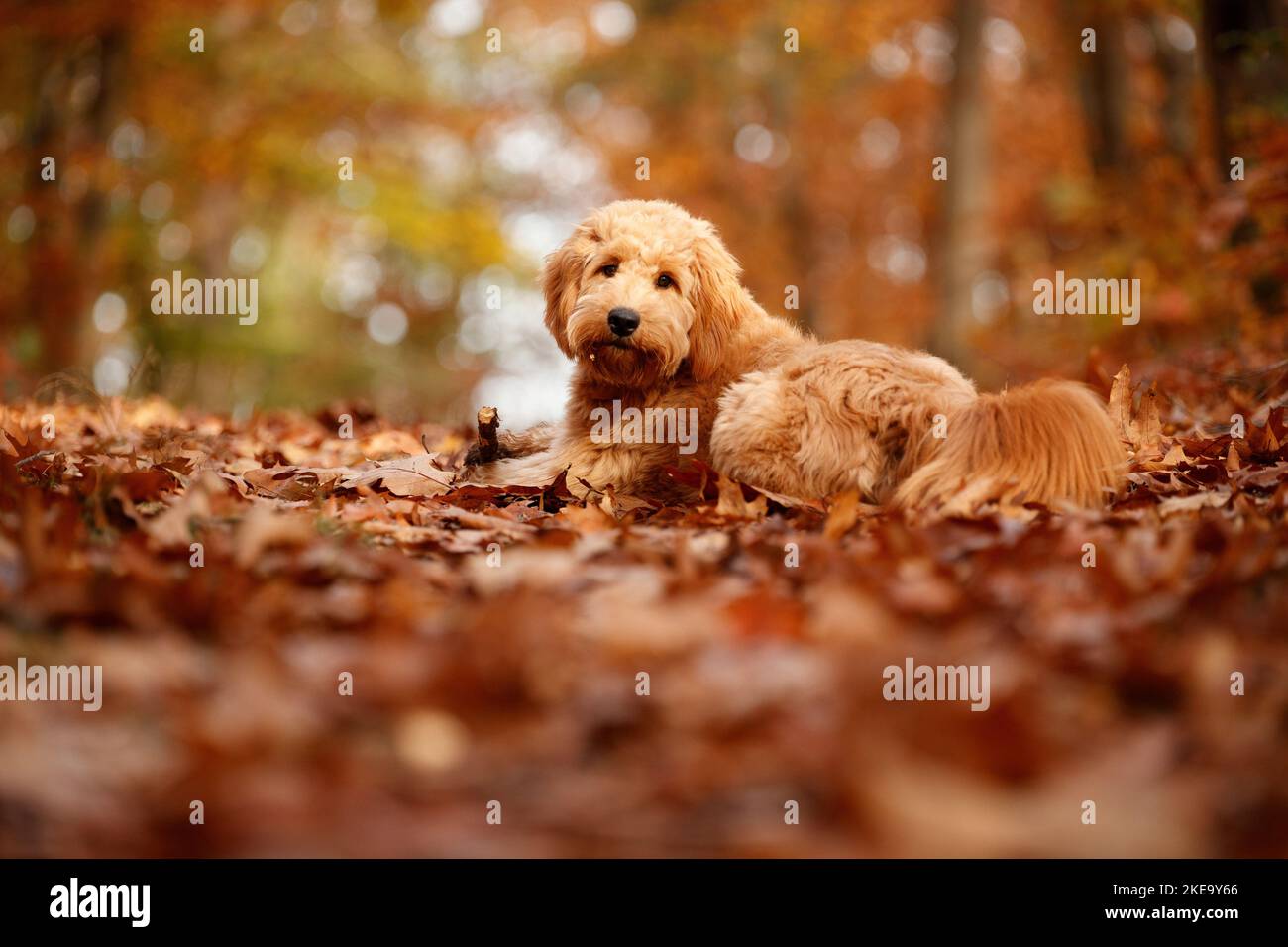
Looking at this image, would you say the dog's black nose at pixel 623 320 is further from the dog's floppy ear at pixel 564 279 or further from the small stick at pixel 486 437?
the small stick at pixel 486 437

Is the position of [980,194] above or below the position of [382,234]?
below

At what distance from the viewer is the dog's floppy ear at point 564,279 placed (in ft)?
17.9

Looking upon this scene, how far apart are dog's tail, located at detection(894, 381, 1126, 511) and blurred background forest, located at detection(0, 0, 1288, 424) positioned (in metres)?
2.90

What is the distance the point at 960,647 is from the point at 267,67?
62.7 feet

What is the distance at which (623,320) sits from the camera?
500 cm

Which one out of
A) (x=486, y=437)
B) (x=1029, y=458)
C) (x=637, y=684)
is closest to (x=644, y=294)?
(x=486, y=437)

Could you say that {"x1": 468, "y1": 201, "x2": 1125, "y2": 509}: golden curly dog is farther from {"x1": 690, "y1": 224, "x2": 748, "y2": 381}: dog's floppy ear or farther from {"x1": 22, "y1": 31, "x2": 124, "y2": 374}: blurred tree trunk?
{"x1": 22, "y1": 31, "x2": 124, "y2": 374}: blurred tree trunk

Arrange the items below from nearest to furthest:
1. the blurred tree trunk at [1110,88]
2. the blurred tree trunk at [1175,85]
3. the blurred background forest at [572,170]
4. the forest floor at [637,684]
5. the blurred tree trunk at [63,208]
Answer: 1. the forest floor at [637,684]
2. the blurred background forest at [572,170]
3. the blurred tree trunk at [63,208]
4. the blurred tree trunk at [1110,88]
5. the blurred tree trunk at [1175,85]

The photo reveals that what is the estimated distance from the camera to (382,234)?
22.5 metres

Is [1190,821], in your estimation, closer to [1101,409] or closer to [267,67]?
[1101,409]

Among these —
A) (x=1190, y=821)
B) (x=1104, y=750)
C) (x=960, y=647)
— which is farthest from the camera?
(x=960, y=647)

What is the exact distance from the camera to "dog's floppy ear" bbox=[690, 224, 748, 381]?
531 centimetres

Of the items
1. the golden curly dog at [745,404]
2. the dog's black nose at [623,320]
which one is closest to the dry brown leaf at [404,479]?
the golden curly dog at [745,404]

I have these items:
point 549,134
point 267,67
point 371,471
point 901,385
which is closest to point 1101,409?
point 901,385
